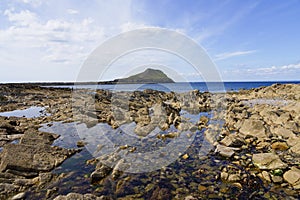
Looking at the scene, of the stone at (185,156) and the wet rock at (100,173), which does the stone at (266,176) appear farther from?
the wet rock at (100,173)

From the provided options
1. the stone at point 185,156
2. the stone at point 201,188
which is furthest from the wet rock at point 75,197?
the stone at point 185,156

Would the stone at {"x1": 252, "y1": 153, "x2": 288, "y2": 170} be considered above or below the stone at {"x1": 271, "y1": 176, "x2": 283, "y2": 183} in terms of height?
above

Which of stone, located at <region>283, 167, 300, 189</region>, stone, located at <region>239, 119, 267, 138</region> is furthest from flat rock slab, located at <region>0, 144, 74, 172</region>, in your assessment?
stone, located at <region>239, 119, 267, 138</region>

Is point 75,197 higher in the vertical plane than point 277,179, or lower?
higher

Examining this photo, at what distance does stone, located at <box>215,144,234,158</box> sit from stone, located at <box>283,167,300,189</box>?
2.81 m

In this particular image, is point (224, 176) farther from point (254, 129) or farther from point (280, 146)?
point (254, 129)

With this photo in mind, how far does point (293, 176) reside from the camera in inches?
309

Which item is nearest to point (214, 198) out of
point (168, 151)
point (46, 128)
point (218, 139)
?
point (168, 151)

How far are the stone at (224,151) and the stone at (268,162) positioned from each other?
1211 mm

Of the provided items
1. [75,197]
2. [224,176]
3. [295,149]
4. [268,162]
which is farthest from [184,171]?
[295,149]

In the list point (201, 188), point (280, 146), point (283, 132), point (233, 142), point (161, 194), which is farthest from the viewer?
point (283, 132)

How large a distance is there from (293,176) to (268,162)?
4.32 ft

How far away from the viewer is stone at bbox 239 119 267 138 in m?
13.6

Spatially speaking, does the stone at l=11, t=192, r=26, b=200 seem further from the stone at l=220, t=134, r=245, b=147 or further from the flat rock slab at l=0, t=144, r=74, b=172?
the stone at l=220, t=134, r=245, b=147
